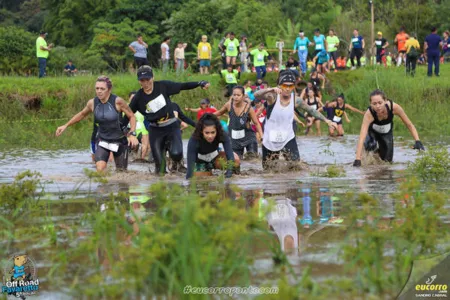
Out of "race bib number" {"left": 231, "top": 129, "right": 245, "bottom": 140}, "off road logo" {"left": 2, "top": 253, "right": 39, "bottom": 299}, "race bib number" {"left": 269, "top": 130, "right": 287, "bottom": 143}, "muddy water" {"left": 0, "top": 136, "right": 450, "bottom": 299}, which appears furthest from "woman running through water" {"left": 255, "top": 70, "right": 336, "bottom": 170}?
"off road logo" {"left": 2, "top": 253, "right": 39, "bottom": 299}

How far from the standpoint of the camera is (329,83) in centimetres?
2889

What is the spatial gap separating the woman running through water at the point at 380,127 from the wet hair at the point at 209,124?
2.31 meters

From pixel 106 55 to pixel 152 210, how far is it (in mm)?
32597

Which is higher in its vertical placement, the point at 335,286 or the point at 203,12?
the point at 203,12

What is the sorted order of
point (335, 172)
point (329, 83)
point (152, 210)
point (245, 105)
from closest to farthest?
point (152, 210)
point (335, 172)
point (245, 105)
point (329, 83)

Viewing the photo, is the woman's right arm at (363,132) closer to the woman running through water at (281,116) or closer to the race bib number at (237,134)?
the woman running through water at (281,116)

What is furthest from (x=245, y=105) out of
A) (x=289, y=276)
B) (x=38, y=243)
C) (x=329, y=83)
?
(x=329, y=83)

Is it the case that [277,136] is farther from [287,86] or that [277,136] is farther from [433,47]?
[433,47]

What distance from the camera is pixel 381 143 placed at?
13.6 meters

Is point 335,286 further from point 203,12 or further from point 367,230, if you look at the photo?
point 203,12

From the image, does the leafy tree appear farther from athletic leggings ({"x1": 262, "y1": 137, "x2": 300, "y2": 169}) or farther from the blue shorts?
athletic leggings ({"x1": 262, "y1": 137, "x2": 300, "y2": 169})

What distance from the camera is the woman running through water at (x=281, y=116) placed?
41.8ft

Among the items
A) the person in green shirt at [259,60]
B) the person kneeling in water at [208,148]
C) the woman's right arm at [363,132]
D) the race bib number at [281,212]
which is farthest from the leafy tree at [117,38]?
the race bib number at [281,212]

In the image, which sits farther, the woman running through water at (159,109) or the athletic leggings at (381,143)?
the athletic leggings at (381,143)
